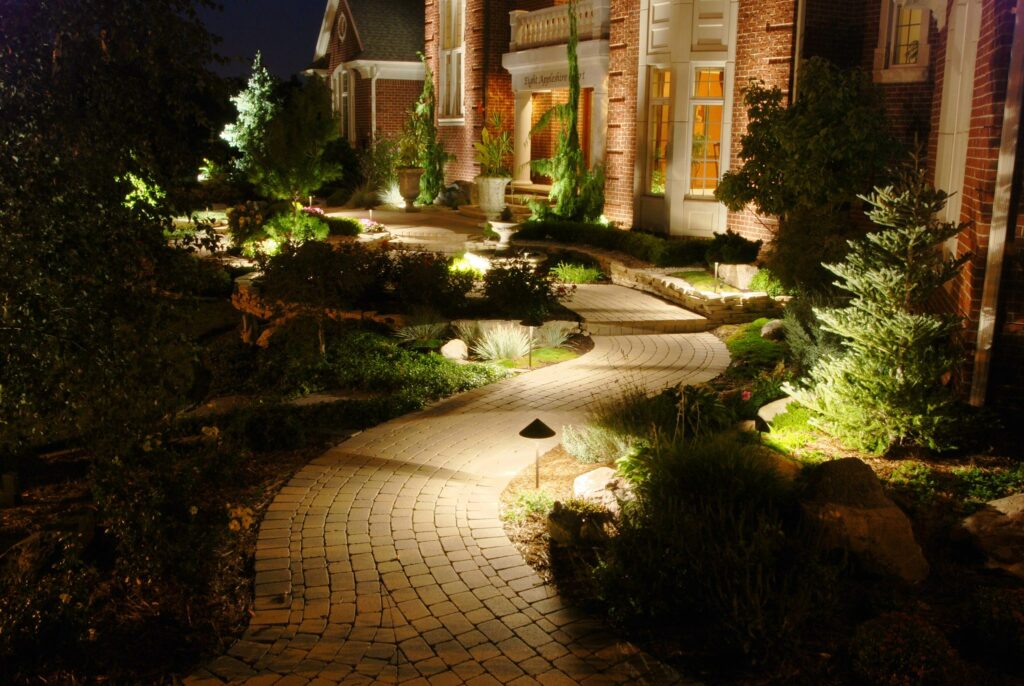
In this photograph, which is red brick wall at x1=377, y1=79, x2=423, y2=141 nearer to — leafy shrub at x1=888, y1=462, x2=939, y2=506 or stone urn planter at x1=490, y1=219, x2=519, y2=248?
stone urn planter at x1=490, y1=219, x2=519, y2=248

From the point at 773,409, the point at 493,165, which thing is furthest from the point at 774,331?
the point at 493,165

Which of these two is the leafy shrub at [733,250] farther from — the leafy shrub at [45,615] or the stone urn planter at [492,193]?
the leafy shrub at [45,615]

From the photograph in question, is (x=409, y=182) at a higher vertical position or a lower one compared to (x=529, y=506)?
higher

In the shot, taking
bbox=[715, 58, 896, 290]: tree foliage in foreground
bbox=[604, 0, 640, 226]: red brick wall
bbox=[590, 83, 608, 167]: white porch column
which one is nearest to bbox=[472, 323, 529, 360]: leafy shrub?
bbox=[715, 58, 896, 290]: tree foliage in foreground

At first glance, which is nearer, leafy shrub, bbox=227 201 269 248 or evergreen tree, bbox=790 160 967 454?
evergreen tree, bbox=790 160 967 454

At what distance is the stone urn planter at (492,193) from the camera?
23078 millimetres

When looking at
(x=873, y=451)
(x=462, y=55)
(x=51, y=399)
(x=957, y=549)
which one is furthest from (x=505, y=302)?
(x=462, y=55)

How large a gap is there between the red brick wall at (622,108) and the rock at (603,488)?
1327 cm

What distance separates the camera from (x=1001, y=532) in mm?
5523

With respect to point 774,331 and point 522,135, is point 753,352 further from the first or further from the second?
point 522,135

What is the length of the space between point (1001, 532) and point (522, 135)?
2132 cm

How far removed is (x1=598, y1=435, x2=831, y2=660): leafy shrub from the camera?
14.6 ft

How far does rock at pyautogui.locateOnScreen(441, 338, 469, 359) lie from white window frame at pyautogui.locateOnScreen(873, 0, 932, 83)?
8.03 m

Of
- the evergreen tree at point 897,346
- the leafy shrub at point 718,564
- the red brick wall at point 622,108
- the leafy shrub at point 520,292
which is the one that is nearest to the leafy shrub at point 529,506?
the leafy shrub at point 718,564
